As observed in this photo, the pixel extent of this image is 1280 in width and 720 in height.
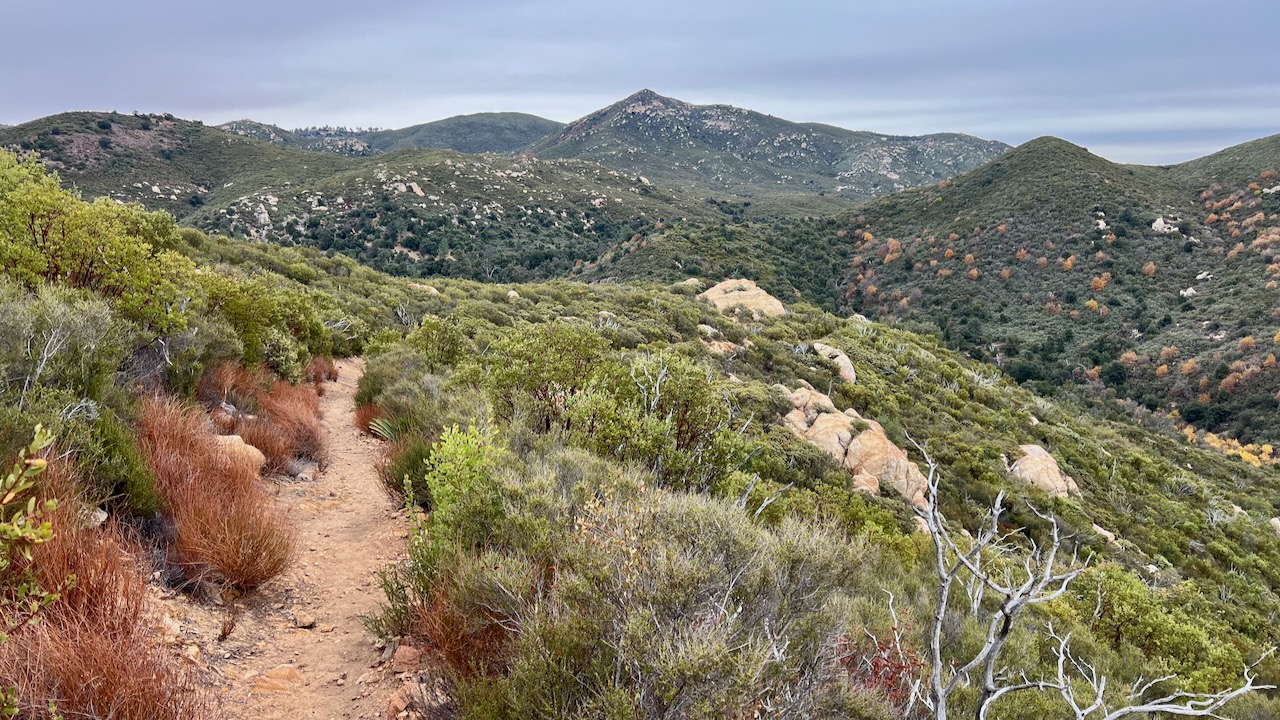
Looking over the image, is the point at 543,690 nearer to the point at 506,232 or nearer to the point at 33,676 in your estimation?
the point at 33,676

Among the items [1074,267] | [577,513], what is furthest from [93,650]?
[1074,267]

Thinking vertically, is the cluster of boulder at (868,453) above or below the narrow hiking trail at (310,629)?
below

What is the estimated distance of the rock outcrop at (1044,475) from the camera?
1468 cm

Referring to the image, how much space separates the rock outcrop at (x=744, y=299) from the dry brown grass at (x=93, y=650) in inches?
1083

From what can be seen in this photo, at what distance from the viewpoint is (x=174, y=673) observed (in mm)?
2562

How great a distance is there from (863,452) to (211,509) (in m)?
11.7

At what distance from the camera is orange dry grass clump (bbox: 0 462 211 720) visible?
7.07ft

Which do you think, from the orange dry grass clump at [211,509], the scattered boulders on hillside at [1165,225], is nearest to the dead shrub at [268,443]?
the orange dry grass clump at [211,509]

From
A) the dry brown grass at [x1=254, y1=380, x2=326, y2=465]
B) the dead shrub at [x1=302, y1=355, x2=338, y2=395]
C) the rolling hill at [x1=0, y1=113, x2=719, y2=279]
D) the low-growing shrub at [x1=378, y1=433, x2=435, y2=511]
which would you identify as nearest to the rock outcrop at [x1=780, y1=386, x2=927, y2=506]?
the low-growing shrub at [x1=378, y1=433, x2=435, y2=511]

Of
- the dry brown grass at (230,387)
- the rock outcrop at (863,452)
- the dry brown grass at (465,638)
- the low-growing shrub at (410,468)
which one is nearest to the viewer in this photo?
the dry brown grass at (465,638)

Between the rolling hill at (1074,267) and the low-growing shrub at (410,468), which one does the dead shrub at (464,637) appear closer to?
the low-growing shrub at (410,468)

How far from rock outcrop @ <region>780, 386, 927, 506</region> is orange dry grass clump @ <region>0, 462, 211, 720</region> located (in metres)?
10.9

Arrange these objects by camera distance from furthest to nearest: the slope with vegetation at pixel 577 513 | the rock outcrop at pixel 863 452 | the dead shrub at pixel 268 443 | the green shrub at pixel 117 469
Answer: the rock outcrop at pixel 863 452
the dead shrub at pixel 268 443
the green shrub at pixel 117 469
the slope with vegetation at pixel 577 513

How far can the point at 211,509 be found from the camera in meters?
3.89
